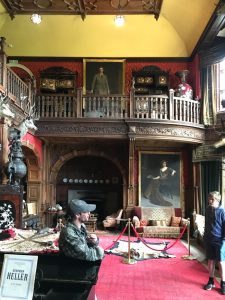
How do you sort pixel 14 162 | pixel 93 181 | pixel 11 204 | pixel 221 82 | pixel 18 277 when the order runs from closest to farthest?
pixel 18 277 < pixel 11 204 < pixel 14 162 < pixel 221 82 < pixel 93 181

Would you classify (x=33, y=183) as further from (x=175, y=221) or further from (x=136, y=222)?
(x=175, y=221)

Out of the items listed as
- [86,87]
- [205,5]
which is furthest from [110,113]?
[205,5]

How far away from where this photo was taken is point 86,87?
1234cm

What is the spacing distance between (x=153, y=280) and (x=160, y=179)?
6158mm

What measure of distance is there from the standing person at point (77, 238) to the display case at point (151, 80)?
30.4 ft

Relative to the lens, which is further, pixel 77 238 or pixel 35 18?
pixel 35 18

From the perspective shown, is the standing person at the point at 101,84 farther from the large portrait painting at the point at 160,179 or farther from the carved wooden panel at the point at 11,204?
the carved wooden panel at the point at 11,204

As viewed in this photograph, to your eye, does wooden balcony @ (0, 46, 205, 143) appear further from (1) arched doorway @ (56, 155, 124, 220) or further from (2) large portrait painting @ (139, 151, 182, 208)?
(1) arched doorway @ (56, 155, 124, 220)

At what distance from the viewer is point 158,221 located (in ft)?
36.8

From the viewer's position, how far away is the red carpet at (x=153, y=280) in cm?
530

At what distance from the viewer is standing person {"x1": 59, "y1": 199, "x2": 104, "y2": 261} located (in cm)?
321

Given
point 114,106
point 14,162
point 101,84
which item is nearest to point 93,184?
point 114,106

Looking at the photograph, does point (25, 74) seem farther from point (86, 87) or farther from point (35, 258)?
point (35, 258)

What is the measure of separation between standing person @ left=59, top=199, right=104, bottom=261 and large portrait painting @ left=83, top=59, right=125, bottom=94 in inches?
368
